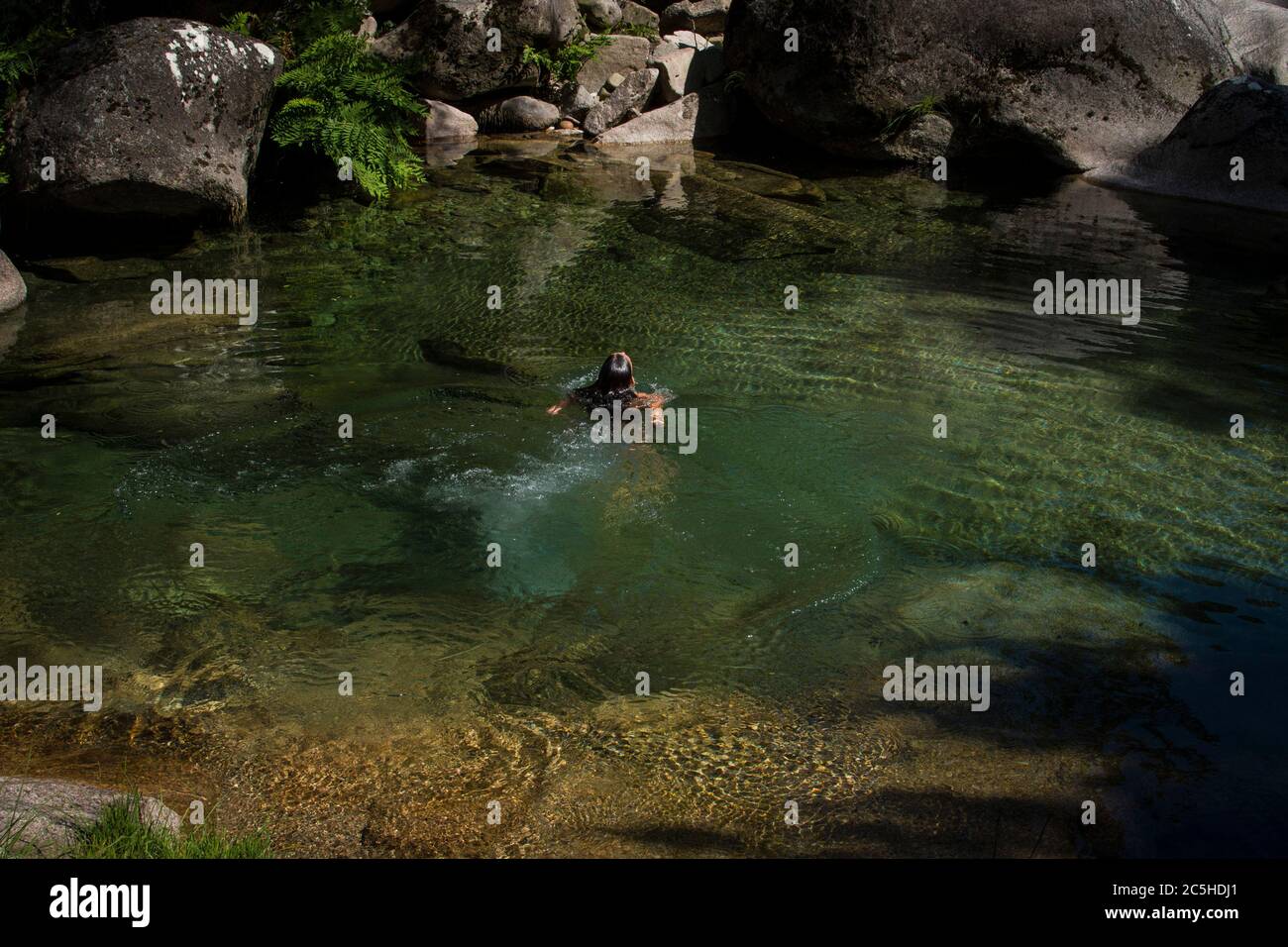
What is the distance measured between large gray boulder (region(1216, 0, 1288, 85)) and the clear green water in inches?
247

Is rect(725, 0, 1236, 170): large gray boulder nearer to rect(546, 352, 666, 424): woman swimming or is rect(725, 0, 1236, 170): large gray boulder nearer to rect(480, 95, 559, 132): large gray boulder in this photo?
rect(480, 95, 559, 132): large gray boulder

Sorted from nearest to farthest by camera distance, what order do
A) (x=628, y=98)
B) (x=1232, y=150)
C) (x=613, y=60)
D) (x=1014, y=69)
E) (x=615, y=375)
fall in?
(x=615, y=375), (x=1232, y=150), (x=1014, y=69), (x=628, y=98), (x=613, y=60)

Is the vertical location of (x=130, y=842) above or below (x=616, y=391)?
below

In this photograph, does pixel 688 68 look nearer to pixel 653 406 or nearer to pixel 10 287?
pixel 10 287

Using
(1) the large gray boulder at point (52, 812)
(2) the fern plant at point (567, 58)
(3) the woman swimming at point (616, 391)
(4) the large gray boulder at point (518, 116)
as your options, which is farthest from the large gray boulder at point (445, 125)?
(1) the large gray boulder at point (52, 812)

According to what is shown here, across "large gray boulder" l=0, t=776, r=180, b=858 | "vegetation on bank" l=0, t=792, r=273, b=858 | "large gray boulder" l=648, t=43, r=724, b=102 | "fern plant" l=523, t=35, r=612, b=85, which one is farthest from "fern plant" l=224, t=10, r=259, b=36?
"vegetation on bank" l=0, t=792, r=273, b=858

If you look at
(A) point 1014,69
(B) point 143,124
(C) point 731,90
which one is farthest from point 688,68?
(B) point 143,124

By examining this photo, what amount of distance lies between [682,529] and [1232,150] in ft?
37.5

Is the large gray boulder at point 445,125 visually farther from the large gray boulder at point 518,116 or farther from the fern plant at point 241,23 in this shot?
the fern plant at point 241,23

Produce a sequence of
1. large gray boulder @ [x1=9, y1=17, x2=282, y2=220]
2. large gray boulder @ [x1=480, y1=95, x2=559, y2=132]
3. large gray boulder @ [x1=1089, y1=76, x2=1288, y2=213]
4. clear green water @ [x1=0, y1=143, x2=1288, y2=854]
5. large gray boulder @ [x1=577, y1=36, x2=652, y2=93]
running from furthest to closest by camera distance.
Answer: large gray boulder @ [x1=577, y1=36, x2=652, y2=93], large gray boulder @ [x1=480, y1=95, x2=559, y2=132], large gray boulder @ [x1=1089, y1=76, x2=1288, y2=213], large gray boulder @ [x1=9, y1=17, x2=282, y2=220], clear green water @ [x1=0, y1=143, x2=1288, y2=854]

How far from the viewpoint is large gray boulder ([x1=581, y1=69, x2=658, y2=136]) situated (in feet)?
60.0

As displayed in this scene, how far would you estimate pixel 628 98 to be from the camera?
1848 cm

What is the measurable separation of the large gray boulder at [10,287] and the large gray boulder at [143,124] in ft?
4.34

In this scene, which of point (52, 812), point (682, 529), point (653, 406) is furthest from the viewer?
point (653, 406)
